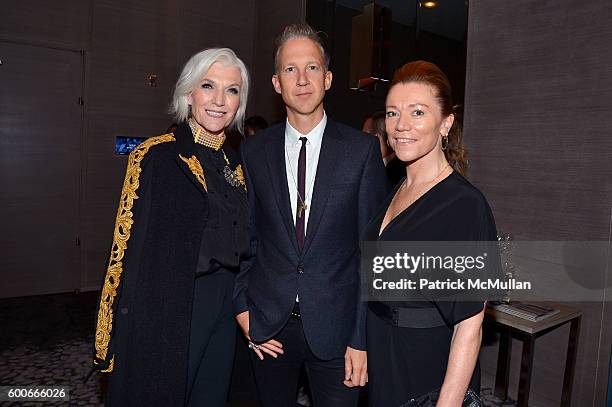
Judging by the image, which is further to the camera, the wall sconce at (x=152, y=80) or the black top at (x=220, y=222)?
the wall sconce at (x=152, y=80)

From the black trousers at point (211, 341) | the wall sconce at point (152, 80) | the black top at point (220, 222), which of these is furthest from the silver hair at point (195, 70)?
the wall sconce at point (152, 80)

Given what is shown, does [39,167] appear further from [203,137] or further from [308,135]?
[308,135]

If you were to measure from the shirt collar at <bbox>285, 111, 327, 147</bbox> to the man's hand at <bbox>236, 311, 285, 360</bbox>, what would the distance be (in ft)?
2.32

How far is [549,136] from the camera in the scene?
10.1 ft

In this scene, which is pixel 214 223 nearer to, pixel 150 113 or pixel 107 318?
pixel 107 318

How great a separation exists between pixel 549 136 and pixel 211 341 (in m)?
2.43

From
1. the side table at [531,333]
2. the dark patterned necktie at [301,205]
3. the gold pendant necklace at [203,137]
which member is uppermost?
the gold pendant necklace at [203,137]

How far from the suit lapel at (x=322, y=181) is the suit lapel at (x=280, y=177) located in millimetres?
73

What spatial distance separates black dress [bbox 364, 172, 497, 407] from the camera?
4.82ft

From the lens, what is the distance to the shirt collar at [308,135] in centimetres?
192

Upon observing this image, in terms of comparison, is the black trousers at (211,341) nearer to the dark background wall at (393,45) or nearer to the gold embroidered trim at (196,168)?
the gold embroidered trim at (196,168)

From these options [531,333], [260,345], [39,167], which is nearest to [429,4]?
[531,333]

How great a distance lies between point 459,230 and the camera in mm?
1468

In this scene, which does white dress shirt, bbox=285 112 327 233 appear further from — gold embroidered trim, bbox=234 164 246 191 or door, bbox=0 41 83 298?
door, bbox=0 41 83 298
